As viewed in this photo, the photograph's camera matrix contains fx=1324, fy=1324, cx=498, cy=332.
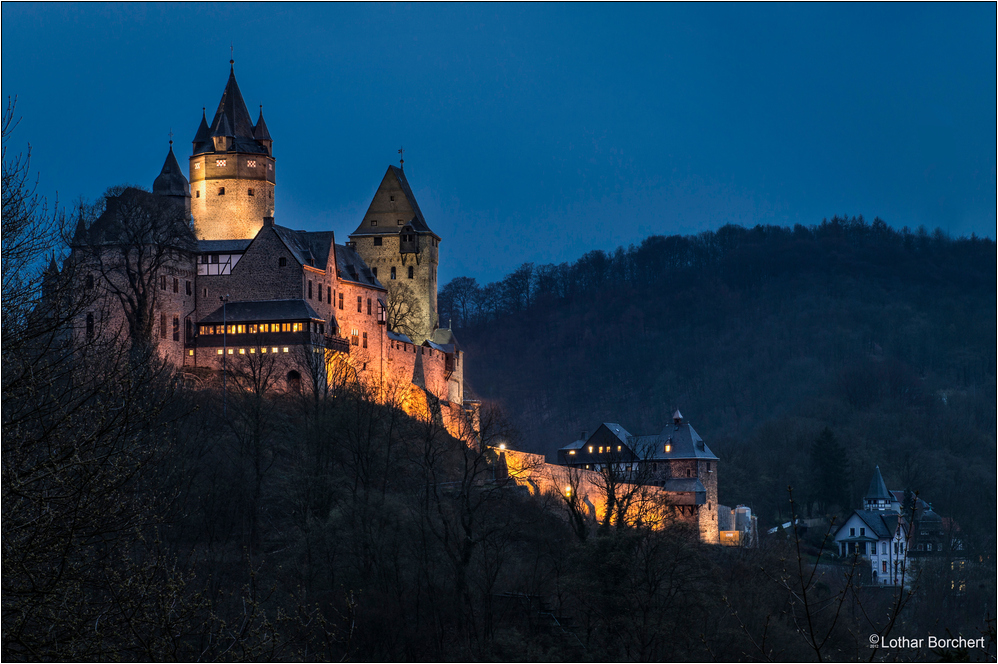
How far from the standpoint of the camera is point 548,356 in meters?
129

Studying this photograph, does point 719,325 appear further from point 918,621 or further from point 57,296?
point 57,296

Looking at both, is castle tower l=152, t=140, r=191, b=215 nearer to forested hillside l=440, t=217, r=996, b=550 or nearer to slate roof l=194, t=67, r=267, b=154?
slate roof l=194, t=67, r=267, b=154

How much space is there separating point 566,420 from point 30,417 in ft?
334

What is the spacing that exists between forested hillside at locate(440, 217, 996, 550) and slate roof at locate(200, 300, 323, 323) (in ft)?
120

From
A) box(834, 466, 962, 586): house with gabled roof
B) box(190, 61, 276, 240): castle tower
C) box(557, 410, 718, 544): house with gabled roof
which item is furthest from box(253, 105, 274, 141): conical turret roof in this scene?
box(834, 466, 962, 586): house with gabled roof

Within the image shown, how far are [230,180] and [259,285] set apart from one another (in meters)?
8.04

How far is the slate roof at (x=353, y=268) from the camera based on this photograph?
205 feet

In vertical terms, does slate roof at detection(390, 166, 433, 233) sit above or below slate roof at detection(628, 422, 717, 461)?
above

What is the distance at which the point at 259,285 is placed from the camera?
56.8 m

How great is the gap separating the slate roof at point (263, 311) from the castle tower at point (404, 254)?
12238mm

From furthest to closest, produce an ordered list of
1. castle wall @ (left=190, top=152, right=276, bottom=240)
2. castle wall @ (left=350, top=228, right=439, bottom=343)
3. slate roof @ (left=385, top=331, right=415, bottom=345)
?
1. castle wall @ (left=350, top=228, right=439, bottom=343)
2. slate roof @ (left=385, top=331, right=415, bottom=345)
3. castle wall @ (left=190, top=152, right=276, bottom=240)

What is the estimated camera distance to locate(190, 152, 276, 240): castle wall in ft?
202

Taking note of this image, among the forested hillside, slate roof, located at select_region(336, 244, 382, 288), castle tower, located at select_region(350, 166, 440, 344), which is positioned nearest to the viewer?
slate roof, located at select_region(336, 244, 382, 288)

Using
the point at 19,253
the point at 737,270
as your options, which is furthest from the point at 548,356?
the point at 19,253
